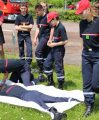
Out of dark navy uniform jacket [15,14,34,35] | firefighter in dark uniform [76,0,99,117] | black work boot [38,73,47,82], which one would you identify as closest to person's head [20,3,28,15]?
dark navy uniform jacket [15,14,34,35]

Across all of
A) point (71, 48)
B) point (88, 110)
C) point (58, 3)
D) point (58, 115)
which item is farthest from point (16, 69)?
point (58, 3)

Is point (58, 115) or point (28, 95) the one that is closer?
point (58, 115)

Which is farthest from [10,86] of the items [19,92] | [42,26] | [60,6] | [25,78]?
[60,6]

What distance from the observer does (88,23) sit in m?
6.85

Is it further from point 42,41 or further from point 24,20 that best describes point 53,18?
A: point 24,20

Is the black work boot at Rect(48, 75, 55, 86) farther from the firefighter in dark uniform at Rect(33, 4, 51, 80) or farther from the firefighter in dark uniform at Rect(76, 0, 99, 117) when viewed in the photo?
the firefighter in dark uniform at Rect(76, 0, 99, 117)

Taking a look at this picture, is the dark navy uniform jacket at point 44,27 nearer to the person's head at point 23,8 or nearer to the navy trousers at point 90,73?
the person's head at point 23,8

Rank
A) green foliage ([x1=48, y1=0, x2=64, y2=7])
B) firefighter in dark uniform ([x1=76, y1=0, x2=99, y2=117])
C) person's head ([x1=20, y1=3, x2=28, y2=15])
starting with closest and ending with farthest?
firefighter in dark uniform ([x1=76, y1=0, x2=99, y2=117])
person's head ([x1=20, y1=3, x2=28, y2=15])
green foliage ([x1=48, y1=0, x2=64, y2=7])

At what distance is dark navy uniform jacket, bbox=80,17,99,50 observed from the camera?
6.80 m

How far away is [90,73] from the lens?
7.07 meters

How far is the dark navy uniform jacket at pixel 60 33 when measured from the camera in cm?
864

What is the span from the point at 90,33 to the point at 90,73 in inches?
28.4

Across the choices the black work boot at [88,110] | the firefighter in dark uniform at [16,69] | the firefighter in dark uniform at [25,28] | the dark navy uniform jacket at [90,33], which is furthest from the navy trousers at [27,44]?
the dark navy uniform jacket at [90,33]

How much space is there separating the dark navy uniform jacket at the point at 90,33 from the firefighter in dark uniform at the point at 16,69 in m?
2.00
